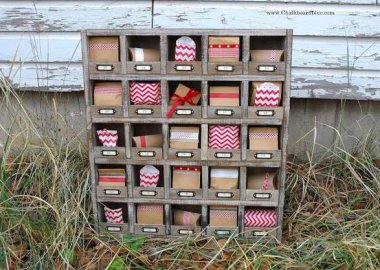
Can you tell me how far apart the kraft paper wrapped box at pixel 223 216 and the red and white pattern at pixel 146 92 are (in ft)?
2.34

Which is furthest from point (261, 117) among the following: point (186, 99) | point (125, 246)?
point (125, 246)

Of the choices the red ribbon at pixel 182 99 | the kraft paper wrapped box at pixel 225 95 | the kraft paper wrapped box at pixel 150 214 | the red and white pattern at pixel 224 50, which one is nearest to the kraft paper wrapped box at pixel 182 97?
the red ribbon at pixel 182 99

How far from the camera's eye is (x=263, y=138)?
8.79 ft

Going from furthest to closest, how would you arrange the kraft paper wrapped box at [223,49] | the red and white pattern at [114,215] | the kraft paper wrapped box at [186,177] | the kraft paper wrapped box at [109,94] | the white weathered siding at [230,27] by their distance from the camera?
the white weathered siding at [230,27]
the red and white pattern at [114,215]
the kraft paper wrapped box at [186,177]
the kraft paper wrapped box at [109,94]
the kraft paper wrapped box at [223,49]

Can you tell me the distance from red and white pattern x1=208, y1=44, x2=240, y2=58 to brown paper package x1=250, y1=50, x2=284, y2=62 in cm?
10

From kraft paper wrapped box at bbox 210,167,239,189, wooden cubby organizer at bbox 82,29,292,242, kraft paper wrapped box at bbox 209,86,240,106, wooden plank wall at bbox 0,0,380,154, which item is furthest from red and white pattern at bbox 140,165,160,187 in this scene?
wooden plank wall at bbox 0,0,380,154

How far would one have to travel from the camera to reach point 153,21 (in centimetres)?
347

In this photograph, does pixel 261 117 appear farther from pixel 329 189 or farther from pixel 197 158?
pixel 329 189

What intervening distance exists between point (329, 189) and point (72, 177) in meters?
1.67

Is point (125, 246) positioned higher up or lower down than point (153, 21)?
lower down

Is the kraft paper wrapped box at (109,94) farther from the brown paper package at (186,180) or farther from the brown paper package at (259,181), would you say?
the brown paper package at (259,181)

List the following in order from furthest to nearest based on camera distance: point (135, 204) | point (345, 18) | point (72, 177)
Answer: point (345, 18), point (72, 177), point (135, 204)

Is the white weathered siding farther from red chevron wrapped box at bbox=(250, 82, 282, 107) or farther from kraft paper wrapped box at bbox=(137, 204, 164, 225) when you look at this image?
kraft paper wrapped box at bbox=(137, 204, 164, 225)

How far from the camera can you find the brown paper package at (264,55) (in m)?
2.55
